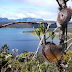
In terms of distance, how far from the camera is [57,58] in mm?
268

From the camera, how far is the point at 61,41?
0.28 m

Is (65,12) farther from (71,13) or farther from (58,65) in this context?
(58,65)

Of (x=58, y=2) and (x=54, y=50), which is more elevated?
(x=58, y=2)

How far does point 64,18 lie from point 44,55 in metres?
0.10

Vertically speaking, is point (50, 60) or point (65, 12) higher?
point (65, 12)

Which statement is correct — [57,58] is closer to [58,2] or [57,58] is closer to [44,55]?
A: [44,55]

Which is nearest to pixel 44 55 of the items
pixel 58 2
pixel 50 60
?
pixel 50 60

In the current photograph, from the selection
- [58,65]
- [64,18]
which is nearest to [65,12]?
[64,18]

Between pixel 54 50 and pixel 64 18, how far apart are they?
79 mm

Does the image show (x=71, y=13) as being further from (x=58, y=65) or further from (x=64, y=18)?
(x=58, y=65)

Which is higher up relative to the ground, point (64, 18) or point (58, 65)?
point (64, 18)

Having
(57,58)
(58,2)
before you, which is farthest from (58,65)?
(58,2)

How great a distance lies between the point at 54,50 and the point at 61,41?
0.03 m

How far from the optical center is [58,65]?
0.31 metres
